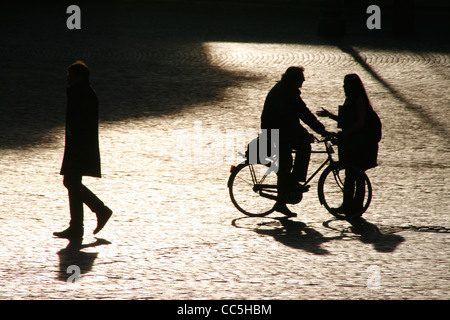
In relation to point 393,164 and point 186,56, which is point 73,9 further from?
point 393,164

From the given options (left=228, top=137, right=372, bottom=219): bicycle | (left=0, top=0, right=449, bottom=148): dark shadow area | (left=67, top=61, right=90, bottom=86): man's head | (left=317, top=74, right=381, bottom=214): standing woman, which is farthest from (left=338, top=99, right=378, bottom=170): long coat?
(left=0, top=0, right=449, bottom=148): dark shadow area

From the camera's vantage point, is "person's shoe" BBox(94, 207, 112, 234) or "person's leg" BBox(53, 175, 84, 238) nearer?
"person's leg" BBox(53, 175, 84, 238)

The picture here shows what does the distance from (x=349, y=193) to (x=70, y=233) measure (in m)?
2.93

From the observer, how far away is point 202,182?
31.0ft

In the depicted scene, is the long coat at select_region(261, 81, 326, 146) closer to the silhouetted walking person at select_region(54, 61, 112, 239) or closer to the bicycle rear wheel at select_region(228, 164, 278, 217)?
the bicycle rear wheel at select_region(228, 164, 278, 217)

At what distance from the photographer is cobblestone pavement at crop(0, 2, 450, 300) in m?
6.20

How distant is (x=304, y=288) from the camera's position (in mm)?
5988

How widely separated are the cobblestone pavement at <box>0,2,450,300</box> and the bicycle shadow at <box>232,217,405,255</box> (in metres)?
0.03

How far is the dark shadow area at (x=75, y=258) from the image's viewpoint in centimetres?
628

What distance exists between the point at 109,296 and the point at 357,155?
3651 millimetres

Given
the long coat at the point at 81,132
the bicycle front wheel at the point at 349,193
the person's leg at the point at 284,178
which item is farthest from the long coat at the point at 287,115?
the long coat at the point at 81,132

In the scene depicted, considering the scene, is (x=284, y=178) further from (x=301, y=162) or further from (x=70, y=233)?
(x=70, y=233)

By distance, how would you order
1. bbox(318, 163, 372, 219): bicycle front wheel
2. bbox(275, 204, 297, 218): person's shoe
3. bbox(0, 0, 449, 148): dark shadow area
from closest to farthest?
bbox(318, 163, 372, 219): bicycle front wheel → bbox(275, 204, 297, 218): person's shoe → bbox(0, 0, 449, 148): dark shadow area

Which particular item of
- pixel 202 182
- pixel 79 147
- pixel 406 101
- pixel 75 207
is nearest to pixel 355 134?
pixel 202 182
